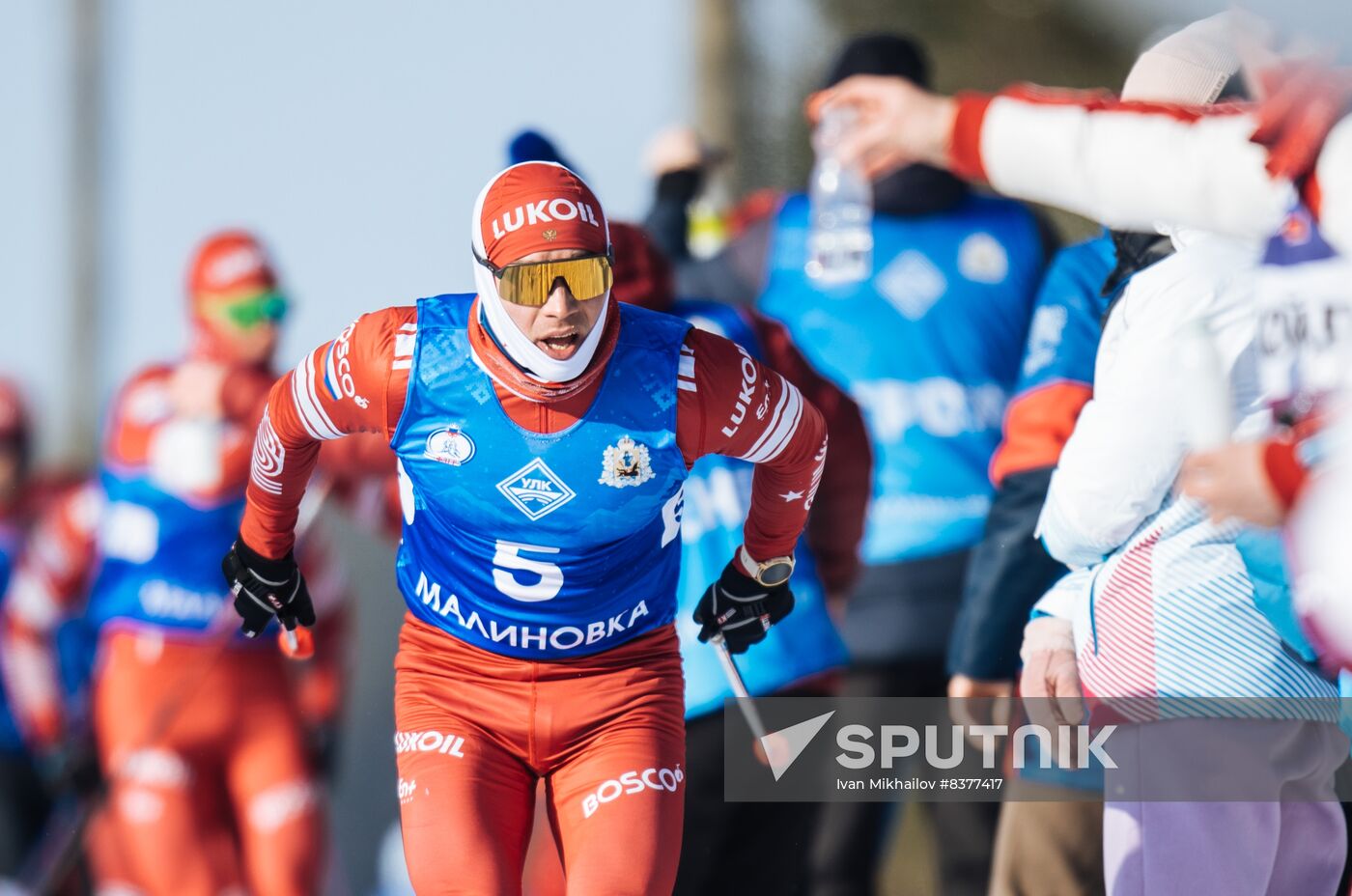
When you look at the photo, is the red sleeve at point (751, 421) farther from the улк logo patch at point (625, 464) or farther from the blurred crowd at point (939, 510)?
the blurred crowd at point (939, 510)

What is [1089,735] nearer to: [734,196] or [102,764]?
[102,764]

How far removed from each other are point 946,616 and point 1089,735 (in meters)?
1.41

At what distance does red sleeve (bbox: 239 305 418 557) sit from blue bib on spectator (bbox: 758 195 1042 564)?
2193 mm

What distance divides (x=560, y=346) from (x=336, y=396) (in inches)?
20.7

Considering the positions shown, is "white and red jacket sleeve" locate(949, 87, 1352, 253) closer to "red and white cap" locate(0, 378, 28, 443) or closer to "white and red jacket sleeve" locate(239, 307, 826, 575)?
"white and red jacket sleeve" locate(239, 307, 826, 575)

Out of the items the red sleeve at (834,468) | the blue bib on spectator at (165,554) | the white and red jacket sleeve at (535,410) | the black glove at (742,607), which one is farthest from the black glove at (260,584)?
the blue bib on spectator at (165,554)

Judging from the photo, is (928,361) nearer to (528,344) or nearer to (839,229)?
(839,229)

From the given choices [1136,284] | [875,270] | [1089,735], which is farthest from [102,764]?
[1136,284]

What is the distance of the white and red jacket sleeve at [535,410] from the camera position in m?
4.03

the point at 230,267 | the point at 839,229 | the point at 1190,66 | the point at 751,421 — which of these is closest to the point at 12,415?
the point at 230,267

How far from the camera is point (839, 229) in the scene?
20.1ft

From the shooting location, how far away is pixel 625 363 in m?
4.09

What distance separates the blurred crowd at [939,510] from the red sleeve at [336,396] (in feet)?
0.09

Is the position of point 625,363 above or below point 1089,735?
above
